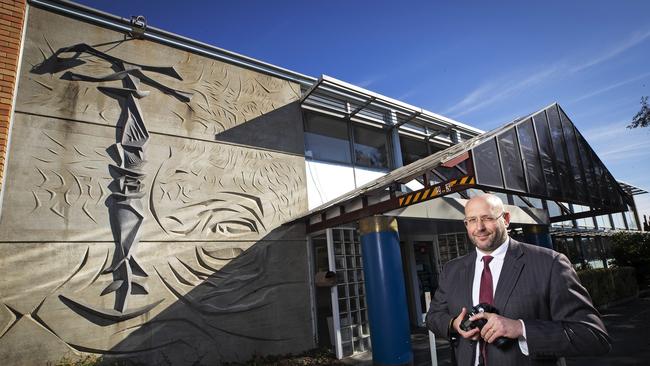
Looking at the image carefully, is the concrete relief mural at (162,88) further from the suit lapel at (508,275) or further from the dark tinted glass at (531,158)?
the suit lapel at (508,275)

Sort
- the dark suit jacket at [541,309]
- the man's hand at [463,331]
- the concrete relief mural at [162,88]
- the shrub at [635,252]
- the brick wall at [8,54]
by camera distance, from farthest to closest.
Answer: the shrub at [635,252] → the concrete relief mural at [162,88] → the brick wall at [8,54] → the man's hand at [463,331] → the dark suit jacket at [541,309]

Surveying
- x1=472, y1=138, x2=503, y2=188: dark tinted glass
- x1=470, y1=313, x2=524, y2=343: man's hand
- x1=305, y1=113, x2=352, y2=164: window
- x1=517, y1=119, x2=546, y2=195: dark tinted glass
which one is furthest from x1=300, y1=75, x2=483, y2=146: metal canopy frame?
x1=470, y1=313, x2=524, y2=343: man's hand

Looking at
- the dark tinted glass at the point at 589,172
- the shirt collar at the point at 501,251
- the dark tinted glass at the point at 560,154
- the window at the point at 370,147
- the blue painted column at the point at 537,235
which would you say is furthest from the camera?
the blue painted column at the point at 537,235

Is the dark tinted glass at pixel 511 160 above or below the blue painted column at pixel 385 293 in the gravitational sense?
above

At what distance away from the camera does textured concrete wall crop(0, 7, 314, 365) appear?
5.22m

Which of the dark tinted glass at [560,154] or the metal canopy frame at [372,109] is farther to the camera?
the metal canopy frame at [372,109]

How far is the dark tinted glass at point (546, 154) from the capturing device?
716 cm

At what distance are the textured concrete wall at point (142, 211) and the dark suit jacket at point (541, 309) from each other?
5430 mm

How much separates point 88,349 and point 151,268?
1.41 meters

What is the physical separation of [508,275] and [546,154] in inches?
266

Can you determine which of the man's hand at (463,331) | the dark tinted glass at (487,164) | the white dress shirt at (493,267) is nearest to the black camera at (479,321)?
the man's hand at (463,331)

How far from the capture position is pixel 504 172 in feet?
18.6

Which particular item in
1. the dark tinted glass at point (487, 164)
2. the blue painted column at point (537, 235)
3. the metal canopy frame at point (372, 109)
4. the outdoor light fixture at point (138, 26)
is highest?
the outdoor light fixture at point (138, 26)

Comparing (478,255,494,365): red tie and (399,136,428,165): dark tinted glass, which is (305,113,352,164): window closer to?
(399,136,428,165): dark tinted glass
